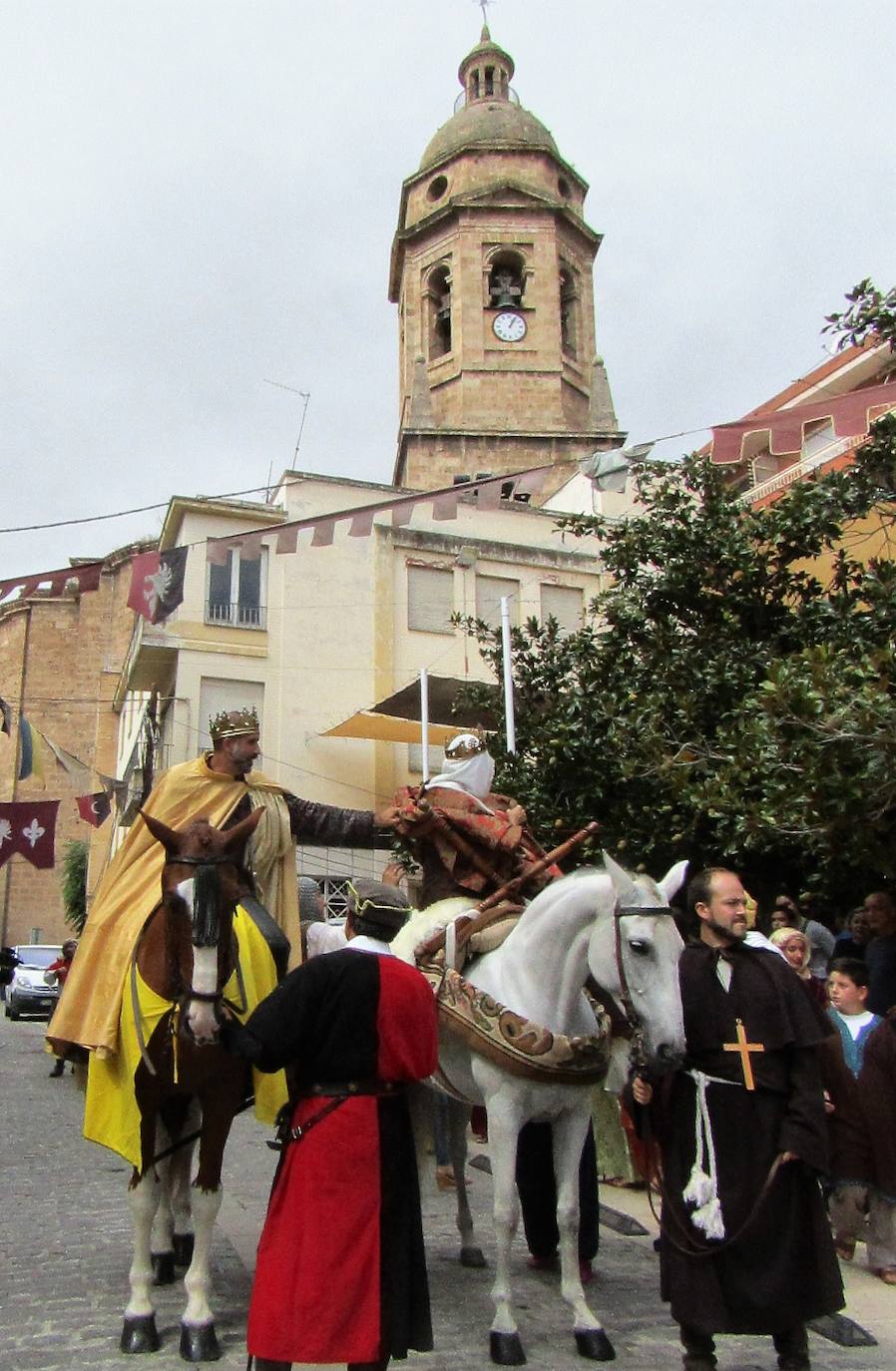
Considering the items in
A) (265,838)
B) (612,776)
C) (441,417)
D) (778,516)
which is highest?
(441,417)

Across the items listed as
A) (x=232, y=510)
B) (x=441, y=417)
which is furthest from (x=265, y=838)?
(x=441, y=417)

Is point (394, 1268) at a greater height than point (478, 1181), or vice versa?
point (394, 1268)

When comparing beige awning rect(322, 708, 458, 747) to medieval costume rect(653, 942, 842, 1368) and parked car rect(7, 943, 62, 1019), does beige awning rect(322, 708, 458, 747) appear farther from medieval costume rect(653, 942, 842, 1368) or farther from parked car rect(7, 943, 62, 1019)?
medieval costume rect(653, 942, 842, 1368)

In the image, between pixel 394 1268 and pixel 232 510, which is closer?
pixel 394 1268

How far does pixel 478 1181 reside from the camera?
9203mm

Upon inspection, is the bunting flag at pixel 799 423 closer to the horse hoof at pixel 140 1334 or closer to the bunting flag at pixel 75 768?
the horse hoof at pixel 140 1334

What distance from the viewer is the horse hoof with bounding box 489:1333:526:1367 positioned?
4824mm

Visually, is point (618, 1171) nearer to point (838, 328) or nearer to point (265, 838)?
point (265, 838)

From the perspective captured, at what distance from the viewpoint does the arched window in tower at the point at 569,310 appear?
37.9 meters

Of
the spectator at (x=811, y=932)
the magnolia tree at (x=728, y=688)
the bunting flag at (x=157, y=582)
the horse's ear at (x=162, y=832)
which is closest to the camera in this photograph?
the horse's ear at (x=162, y=832)

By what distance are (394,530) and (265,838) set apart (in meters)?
21.3

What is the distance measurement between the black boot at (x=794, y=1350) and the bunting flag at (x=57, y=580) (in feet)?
32.0

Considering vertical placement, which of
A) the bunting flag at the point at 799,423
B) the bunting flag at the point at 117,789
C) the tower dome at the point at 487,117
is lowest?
the bunting flag at the point at 117,789

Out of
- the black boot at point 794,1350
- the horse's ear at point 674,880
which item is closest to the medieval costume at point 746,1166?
the black boot at point 794,1350
